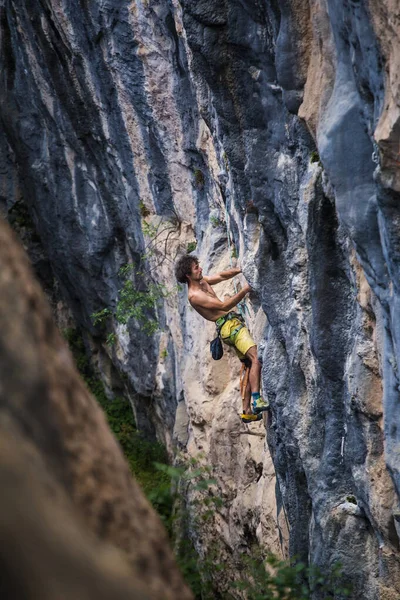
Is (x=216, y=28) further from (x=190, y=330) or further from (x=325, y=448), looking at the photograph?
(x=190, y=330)

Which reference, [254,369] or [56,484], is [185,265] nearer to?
[254,369]

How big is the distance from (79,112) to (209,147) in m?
4.76

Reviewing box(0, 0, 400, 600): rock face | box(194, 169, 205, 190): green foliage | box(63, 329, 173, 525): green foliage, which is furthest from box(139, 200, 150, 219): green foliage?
box(63, 329, 173, 525): green foliage

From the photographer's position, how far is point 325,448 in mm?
6770

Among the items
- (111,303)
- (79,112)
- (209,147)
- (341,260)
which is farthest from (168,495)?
(111,303)

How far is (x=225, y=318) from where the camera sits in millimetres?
9055

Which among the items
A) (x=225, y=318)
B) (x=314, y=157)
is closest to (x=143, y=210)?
(x=225, y=318)

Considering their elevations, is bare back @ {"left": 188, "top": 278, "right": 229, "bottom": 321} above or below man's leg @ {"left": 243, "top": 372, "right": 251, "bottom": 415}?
above

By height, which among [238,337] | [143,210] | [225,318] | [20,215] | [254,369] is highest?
[20,215]

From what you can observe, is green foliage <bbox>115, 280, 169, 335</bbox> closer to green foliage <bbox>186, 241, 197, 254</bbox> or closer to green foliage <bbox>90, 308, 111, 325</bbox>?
green foliage <bbox>90, 308, 111, 325</bbox>

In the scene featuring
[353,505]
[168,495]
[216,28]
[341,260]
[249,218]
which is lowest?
[353,505]

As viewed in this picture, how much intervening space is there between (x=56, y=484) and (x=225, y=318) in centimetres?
717

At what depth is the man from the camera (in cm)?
863

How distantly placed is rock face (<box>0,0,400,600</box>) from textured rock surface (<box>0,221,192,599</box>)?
7.62ft
